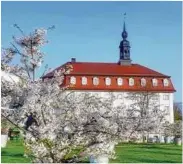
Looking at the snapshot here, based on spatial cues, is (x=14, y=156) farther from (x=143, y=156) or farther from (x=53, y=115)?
(x=53, y=115)

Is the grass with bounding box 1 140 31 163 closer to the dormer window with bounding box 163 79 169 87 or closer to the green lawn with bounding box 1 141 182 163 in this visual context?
the green lawn with bounding box 1 141 182 163

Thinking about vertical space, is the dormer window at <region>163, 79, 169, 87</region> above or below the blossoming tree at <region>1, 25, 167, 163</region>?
above

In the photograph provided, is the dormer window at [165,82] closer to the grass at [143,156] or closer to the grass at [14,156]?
the grass at [143,156]

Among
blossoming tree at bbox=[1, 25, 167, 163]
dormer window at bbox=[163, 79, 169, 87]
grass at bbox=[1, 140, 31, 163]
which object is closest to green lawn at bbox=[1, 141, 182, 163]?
grass at bbox=[1, 140, 31, 163]

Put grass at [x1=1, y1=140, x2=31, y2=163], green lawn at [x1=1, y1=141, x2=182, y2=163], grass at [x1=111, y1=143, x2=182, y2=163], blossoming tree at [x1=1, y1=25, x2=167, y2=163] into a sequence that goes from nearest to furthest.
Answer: blossoming tree at [x1=1, y1=25, x2=167, y2=163] < grass at [x1=1, y1=140, x2=31, y2=163] < green lawn at [x1=1, y1=141, x2=182, y2=163] < grass at [x1=111, y1=143, x2=182, y2=163]

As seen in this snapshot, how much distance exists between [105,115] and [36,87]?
2.27 feet

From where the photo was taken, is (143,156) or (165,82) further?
(165,82)

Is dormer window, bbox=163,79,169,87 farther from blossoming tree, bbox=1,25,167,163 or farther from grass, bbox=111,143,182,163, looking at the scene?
blossoming tree, bbox=1,25,167,163

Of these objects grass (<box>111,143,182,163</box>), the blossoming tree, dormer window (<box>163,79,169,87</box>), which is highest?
dormer window (<box>163,79,169,87</box>)

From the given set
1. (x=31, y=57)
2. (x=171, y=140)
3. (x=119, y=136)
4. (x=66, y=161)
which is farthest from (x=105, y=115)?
(x=171, y=140)

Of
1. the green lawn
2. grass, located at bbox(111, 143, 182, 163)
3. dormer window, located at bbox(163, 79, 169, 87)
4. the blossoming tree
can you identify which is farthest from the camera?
dormer window, located at bbox(163, 79, 169, 87)

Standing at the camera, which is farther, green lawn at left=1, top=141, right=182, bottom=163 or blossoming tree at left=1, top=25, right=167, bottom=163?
green lawn at left=1, top=141, right=182, bottom=163

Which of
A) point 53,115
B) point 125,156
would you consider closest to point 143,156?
point 125,156

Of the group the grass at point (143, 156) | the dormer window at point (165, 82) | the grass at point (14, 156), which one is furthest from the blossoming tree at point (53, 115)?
the dormer window at point (165, 82)
